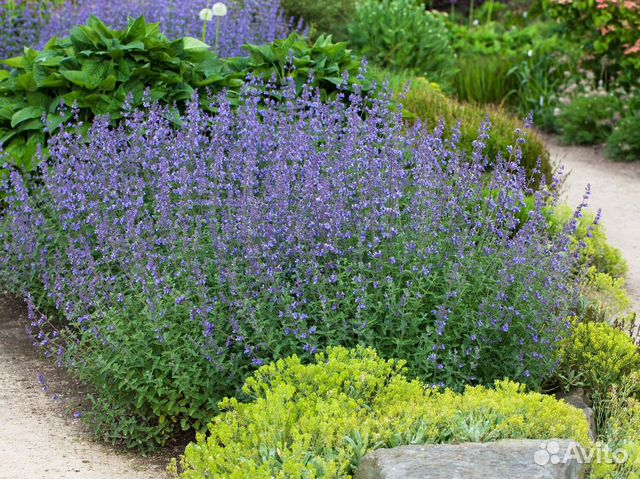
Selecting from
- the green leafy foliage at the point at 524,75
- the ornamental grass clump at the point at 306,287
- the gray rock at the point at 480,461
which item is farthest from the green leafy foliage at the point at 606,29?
the gray rock at the point at 480,461

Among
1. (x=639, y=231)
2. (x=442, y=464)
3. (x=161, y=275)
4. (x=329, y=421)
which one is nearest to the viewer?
(x=442, y=464)

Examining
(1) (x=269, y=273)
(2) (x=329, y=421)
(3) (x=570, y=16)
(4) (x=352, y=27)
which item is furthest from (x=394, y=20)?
(2) (x=329, y=421)

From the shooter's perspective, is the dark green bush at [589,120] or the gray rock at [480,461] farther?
the dark green bush at [589,120]

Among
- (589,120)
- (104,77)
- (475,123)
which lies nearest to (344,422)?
(104,77)

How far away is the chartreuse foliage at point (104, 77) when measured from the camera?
5785mm

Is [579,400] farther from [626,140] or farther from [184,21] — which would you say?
[626,140]

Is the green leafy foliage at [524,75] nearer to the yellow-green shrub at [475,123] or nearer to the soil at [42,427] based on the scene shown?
the yellow-green shrub at [475,123]

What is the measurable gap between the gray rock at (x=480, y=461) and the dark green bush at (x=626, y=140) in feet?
22.6

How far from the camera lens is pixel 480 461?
116 inches

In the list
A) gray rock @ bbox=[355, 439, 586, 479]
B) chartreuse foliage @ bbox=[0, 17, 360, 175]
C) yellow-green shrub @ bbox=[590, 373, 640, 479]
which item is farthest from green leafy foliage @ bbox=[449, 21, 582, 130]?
gray rock @ bbox=[355, 439, 586, 479]

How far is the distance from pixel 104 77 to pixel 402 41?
4.77 meters

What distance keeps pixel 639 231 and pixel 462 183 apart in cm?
377

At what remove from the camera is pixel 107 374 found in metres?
4.03

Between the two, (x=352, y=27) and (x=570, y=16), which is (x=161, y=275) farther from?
(x=570, y=16)
